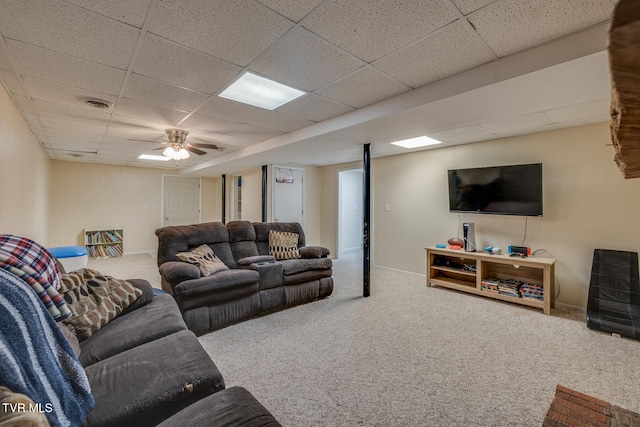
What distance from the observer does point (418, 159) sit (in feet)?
15.9

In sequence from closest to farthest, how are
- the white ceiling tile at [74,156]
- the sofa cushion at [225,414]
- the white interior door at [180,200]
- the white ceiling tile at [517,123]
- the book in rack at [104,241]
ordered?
the sofa cushion at [225,414]
the white ceiling tile at [517,123]
the white ceiling tile at [74,156]
the book in rack at [104,241]
the white interior door at [180,200]

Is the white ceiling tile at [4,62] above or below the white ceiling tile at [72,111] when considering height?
below

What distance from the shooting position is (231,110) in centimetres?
300

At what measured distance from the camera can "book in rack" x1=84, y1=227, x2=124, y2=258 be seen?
6.34 meters

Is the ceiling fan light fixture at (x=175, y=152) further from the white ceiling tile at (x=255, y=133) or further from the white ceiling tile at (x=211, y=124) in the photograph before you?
the white ceiling tile at (x=255, y=133)

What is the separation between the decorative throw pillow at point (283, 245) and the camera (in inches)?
150

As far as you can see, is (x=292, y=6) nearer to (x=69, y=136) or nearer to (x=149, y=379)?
(x=149, y=379)

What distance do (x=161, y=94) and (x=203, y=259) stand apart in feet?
5.58

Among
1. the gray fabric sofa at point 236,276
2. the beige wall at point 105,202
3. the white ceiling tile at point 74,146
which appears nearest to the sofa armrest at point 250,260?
the gray fabric sofa at point 236,276

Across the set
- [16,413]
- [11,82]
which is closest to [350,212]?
[11,82]

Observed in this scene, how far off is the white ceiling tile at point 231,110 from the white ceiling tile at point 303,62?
0.75 m

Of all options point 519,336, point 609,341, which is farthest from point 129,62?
point 609,341

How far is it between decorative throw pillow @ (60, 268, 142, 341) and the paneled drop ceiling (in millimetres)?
1567

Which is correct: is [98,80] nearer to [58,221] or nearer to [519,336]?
[519,336]
